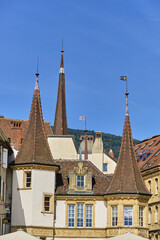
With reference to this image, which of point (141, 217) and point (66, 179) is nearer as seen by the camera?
point (141, 217)

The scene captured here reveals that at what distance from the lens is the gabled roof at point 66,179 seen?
62112mm

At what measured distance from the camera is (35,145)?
200 feet

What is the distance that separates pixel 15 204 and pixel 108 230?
9.11 m

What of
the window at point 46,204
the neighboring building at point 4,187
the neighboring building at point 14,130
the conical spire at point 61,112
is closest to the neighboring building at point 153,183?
the conical spire at point 61,112

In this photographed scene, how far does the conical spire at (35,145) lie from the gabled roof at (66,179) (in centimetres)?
294

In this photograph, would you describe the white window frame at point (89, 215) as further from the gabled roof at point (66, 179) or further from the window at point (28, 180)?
the window at point (28, 180)

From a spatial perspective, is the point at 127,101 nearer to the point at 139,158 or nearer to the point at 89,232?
the point at 89,232

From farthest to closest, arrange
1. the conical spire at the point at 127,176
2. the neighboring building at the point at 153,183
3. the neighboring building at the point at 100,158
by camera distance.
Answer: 1. the neighboring building at the point at 100,158
2. the neighboring building at the point at 153,183
3. the conical spire at the point at 127,176

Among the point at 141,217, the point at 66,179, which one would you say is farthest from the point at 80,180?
the point at 141,217

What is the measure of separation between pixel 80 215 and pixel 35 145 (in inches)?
317

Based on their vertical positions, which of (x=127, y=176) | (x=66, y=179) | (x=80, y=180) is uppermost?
(x=127, y=176)

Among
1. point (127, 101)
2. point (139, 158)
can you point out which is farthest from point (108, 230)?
point (139, 158)

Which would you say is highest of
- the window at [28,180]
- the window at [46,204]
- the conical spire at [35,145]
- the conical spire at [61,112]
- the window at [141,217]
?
the conical spire at [61,112]

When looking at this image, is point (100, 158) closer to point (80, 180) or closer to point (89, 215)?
point (80, 180)
